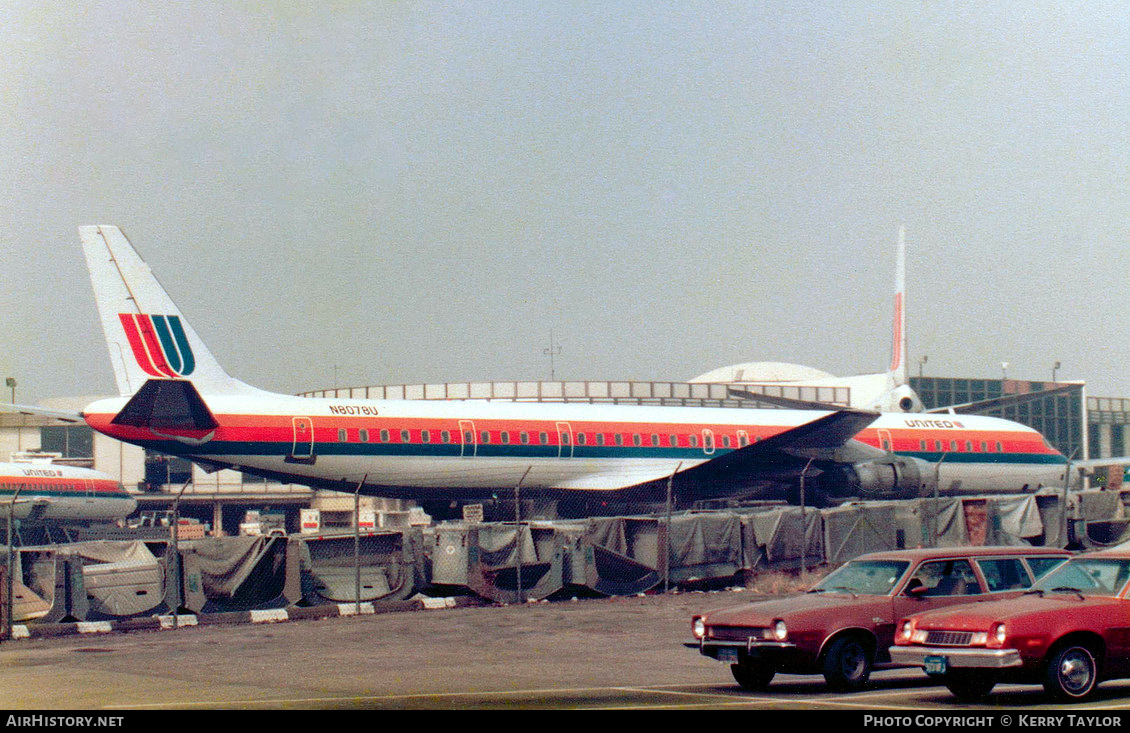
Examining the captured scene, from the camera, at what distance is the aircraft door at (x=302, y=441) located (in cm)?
2728

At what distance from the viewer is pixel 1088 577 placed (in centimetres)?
1120

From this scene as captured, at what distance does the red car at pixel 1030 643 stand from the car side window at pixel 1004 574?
1.42m

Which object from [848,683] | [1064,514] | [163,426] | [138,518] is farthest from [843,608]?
[138,518]

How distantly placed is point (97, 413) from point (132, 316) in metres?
2.35

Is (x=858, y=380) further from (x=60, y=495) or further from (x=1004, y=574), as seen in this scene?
(x=1004, y=574)

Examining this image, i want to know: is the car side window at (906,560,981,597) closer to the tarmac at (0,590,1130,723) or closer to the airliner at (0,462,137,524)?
the tarmac at (0,590,1130,723)

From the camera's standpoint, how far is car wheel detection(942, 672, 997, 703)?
10.2 metres

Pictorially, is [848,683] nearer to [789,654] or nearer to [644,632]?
[789,654]

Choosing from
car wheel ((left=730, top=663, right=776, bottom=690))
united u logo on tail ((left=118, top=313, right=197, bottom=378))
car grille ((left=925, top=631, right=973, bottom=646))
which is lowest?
car wheel ((left=730, top=663, right=776, bottom=690))

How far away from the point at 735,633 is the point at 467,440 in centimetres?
1804

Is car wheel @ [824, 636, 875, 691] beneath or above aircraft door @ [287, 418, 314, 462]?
beneath

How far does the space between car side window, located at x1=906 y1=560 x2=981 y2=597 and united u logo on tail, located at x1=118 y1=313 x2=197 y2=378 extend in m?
19.1

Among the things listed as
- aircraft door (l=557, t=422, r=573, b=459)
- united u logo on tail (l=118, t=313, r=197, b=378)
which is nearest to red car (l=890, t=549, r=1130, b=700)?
united u logo on tail (l=118, t=313, r=197, b=378)

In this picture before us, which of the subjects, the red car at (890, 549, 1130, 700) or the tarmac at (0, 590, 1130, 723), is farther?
the tarmac at (0, 590, 1130, 723)
